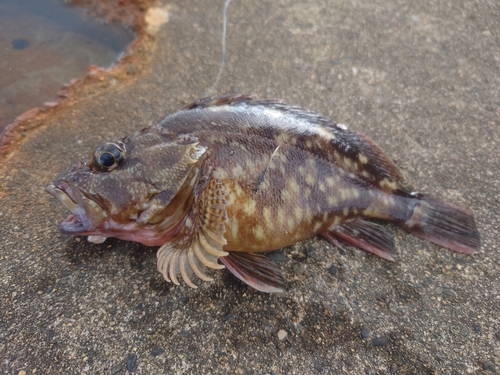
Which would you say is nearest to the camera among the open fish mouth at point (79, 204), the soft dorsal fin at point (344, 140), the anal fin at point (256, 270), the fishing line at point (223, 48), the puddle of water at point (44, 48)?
the open fish mouth at point (79, 204)

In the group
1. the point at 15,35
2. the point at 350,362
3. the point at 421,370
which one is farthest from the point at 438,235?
the point at 15,35

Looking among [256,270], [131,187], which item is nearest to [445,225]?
[256,270]

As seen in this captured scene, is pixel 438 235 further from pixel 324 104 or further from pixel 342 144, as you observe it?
pixel 324 104

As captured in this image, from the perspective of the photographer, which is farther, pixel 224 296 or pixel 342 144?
pixel 342 144

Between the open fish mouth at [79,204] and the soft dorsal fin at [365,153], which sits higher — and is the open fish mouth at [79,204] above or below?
below

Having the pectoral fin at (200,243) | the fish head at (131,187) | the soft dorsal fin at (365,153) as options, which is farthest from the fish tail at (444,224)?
the fish head at (131,187)

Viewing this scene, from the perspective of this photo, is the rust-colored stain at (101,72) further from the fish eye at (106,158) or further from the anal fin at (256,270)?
the anal fin at (256,270)

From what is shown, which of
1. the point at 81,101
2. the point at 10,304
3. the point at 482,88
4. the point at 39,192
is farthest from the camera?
the point at 482,88

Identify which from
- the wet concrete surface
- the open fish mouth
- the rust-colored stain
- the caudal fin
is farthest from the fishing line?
the caudal fin
